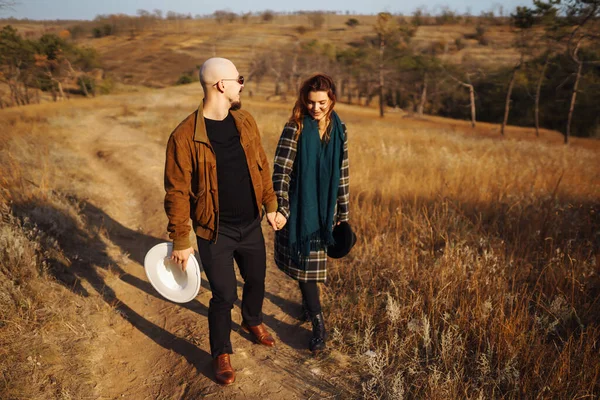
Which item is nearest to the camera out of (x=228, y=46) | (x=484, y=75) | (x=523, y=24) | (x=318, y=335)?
(x=318, y=335)

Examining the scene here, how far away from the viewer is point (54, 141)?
386 inches

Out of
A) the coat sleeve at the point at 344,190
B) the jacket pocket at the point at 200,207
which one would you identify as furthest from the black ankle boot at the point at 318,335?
the jacket pocket at the point at 200,207

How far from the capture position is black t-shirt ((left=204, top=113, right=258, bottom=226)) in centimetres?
219

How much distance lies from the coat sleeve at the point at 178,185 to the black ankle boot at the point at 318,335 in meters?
1.23

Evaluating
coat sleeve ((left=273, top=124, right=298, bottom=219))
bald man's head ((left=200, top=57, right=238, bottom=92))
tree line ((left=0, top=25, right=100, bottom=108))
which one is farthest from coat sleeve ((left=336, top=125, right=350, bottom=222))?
tree line ((left=0, top=25, right=100, bottom=108))

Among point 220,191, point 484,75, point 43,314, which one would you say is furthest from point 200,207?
point 484,75

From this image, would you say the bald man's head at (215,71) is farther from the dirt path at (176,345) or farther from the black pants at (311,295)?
the dirt path at (176,345)

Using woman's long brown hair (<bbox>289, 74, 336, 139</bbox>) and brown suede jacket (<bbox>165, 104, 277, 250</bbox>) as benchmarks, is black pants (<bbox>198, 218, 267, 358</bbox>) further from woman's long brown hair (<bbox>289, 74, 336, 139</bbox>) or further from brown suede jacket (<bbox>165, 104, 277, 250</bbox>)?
woman's long brown hair (<bbox>289, 74, 336, 139</bbox>)

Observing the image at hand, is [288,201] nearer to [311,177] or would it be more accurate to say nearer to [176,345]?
[311,177]

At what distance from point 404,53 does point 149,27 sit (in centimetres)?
9237

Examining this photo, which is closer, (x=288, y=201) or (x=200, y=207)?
(x=200, y=207)

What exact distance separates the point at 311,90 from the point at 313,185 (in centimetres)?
65

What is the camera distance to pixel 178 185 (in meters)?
2.08

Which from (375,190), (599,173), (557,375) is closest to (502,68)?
(599,173)
